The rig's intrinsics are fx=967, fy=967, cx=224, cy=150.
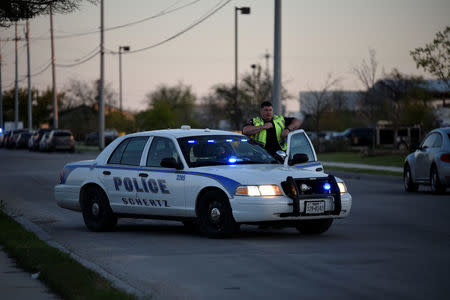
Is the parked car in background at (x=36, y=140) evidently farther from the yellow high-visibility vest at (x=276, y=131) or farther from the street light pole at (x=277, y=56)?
the yellow high-visibility vest at (x=276, y=131)

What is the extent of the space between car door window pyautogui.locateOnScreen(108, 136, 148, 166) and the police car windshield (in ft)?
2.48

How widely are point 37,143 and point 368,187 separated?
167 feet

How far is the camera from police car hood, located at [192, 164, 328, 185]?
1200 centimetres

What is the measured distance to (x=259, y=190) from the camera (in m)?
11.9

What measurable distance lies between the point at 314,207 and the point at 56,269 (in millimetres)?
3924

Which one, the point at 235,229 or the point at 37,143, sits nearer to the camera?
the point at 235,229

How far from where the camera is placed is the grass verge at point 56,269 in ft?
26.1

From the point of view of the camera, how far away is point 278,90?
30.1m

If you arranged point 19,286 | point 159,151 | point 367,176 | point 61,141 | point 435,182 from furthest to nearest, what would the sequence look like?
point 61,141 < point 367,176 < point 435,182 < point 159,151 < point 19,286

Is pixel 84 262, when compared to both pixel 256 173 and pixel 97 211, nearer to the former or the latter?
pixel 256 173

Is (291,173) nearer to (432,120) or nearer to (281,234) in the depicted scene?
(281,234)

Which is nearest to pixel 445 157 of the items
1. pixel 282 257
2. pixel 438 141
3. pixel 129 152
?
pixel 438 141

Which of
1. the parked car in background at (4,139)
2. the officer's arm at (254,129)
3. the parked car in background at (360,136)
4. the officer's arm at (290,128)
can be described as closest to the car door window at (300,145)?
the officer's arm at (290,128)

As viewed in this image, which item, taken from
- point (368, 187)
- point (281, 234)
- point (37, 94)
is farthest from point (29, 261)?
point (37, 94)
